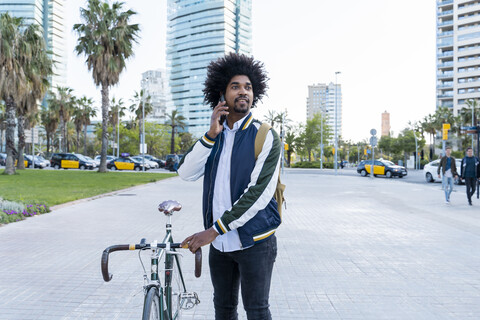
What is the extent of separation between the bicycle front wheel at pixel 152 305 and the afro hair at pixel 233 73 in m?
1.24

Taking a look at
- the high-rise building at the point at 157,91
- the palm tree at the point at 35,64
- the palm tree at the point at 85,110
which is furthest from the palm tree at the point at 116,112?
the high-rise building at the point at 157,91

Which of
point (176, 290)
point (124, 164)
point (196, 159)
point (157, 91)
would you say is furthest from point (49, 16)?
point (196, 159)

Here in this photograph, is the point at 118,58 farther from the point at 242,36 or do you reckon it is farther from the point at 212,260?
the point at 242,36

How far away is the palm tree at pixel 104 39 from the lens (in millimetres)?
29547

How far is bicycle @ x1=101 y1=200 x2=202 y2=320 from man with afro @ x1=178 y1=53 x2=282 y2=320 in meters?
0.19

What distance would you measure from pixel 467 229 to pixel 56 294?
25.3 feet

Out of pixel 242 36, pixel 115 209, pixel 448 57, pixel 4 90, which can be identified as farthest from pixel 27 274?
pixel 242 36

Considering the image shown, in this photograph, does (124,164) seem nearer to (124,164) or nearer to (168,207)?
(124,164)

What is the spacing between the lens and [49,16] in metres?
139

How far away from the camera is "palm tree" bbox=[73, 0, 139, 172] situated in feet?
96.9

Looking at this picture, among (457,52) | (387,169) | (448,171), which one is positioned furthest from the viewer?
(457,52)

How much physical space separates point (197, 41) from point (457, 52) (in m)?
89.0

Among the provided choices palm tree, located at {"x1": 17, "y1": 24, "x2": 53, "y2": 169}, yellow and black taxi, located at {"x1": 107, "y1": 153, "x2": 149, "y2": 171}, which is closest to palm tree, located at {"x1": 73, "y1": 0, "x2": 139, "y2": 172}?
palm tree, located at {"x1": 17, "y1": 24, "x2": 53, "y2": 169}

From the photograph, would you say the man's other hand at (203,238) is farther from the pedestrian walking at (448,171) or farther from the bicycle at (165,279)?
the pedestrian walking at (448,171)
